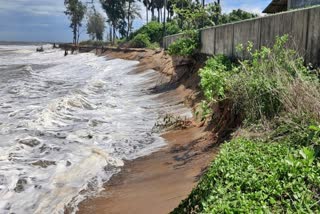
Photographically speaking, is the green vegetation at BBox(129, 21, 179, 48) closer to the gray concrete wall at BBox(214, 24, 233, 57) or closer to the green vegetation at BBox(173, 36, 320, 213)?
the gray concrete wall at BBox(214, 24, 233, 57)

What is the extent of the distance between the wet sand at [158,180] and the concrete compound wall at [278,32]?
2480mm

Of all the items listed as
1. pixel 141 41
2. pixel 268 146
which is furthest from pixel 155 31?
pixel 268 146

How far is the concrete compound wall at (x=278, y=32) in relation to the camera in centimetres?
755


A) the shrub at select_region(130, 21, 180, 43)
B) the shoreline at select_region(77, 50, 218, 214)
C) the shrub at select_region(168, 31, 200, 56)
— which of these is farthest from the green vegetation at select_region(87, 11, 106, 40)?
the shoreline at select_region(77, 50, 218, 214)

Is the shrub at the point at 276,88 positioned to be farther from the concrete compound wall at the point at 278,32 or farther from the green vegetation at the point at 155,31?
the green vegetation at the point at 155,31

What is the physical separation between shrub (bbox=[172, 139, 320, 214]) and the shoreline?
3.82 ft

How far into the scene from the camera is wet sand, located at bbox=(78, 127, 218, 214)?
5.95m

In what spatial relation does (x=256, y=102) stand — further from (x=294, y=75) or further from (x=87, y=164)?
(x=87, y=164)

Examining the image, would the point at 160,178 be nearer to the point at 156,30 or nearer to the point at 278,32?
the point at 278,32

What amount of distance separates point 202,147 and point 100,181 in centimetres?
221

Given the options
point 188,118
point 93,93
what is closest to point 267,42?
point 188,118

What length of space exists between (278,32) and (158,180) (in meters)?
4.34

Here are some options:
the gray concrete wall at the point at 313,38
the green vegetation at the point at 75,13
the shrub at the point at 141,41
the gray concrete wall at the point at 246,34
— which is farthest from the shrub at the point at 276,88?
the green vegetation at the point at 75,13

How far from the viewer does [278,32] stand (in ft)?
30.1
